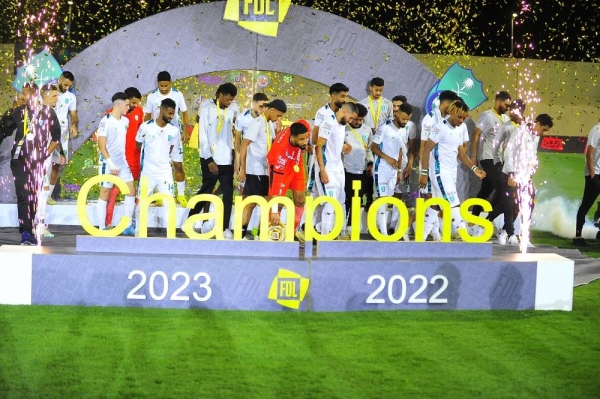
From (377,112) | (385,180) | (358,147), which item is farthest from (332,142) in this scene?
(377,112)

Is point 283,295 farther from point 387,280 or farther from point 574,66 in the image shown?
point 574,66

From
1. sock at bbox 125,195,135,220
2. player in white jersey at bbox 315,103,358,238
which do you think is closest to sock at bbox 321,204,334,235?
player in white jersey at bbox 315,103,358,238

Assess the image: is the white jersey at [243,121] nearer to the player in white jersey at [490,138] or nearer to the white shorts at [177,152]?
the white shorts at [177,152]

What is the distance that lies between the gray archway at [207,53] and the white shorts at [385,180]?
71.7 inches

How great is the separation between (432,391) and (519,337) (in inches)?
73.4

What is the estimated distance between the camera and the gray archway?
13383 mm

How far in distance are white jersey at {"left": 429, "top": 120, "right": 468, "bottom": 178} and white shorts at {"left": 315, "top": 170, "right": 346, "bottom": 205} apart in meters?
1.14

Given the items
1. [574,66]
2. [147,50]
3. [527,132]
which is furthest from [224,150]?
[574,66]

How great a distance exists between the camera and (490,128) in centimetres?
1286

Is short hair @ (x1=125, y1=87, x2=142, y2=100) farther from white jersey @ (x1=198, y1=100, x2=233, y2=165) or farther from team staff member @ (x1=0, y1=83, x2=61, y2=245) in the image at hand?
team staff member @ (x1=0, y1=83, x2=61, y2=245)

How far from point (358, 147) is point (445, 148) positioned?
1468mm

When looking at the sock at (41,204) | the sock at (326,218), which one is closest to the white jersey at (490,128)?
the sock at (326,218)

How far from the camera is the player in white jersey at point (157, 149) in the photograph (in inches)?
432

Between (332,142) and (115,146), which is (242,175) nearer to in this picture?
(332,142)
